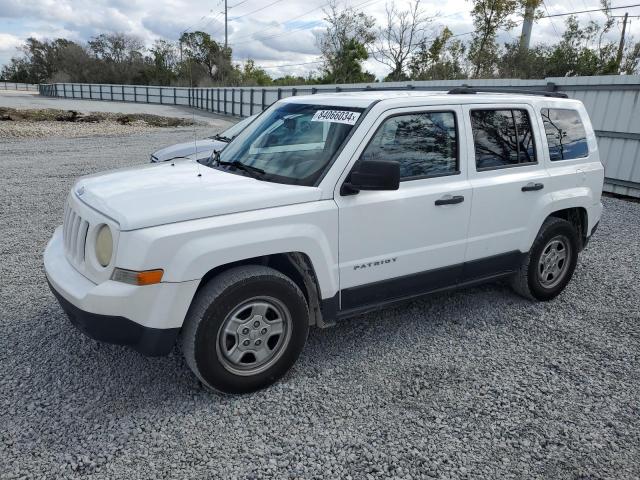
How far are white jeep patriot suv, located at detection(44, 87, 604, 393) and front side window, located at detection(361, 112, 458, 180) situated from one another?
0.01m

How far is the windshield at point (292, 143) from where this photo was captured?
132 inches

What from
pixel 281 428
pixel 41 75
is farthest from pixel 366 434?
pixel 41 75

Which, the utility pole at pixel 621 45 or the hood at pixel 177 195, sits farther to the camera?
A: the utility pole at pixel 621 45

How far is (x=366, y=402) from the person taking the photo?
3.15m

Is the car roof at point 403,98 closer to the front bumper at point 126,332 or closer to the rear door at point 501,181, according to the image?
the rear door at point 501,181

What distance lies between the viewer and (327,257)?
321 cm

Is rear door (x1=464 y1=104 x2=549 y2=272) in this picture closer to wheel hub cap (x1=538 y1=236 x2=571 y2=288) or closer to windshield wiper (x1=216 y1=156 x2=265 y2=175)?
wheel hub cap (x1=538 y1=236 x2=571 y2=288)

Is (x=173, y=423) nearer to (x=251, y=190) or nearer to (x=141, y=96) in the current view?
(x=251, y=190)

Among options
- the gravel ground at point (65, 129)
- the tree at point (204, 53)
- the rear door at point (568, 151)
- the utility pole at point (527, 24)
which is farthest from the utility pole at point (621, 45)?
the tree at point (204, 53)

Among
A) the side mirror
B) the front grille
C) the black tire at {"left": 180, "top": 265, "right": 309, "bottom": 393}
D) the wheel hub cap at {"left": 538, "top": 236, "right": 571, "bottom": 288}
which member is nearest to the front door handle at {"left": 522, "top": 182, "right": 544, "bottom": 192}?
the wheel hub cap at {"left": 538, "top": 236, "right": 571, "bottom": 288}

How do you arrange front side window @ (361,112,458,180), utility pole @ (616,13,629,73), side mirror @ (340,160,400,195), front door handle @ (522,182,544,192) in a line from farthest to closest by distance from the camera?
utility pole @ (616,13,629,73)
front door handle @ (522,182,544,192)
front side window @ (361,112,458,180)
side mirror @ (340,160,400,195)

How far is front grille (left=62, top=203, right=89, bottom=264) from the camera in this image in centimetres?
304

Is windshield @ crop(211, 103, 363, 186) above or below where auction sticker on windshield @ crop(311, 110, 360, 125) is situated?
below

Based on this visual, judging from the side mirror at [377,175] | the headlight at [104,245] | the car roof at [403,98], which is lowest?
the headlight at [104,245]
